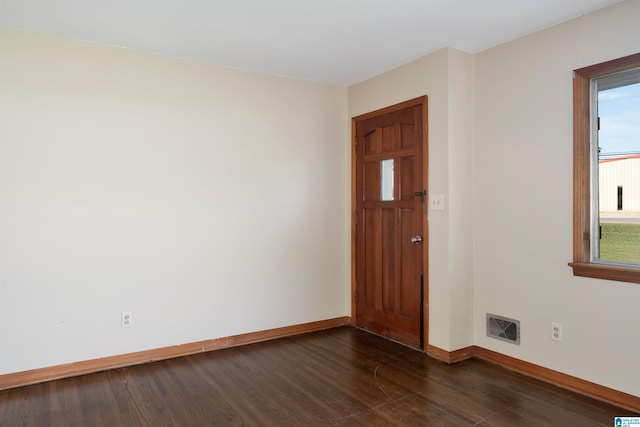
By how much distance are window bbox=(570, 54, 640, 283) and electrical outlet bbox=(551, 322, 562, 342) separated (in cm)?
39

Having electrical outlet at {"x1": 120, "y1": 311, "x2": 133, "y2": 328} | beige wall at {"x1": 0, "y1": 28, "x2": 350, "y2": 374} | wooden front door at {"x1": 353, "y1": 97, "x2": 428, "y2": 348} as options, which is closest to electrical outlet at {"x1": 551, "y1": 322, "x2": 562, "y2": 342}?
wooden front door at {"x1": 353, "y1": 97, "x2": 428, "y2": 348}

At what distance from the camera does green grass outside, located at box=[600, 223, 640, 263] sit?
2533 millimetres

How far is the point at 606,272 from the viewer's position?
8.38ft

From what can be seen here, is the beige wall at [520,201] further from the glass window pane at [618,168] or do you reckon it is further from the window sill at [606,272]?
the glass window pane at [618,168]

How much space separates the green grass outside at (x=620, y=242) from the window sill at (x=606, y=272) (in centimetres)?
9

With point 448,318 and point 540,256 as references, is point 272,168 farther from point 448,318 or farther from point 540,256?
point 540,256

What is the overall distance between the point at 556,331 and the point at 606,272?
0.54 metres

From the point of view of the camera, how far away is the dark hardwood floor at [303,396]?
7.80 ft

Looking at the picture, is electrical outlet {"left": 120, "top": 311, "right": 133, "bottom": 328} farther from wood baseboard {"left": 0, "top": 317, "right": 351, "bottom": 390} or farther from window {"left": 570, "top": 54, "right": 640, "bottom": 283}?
window {"left": 570, "top": 54, "right": 640, "bottom": 283}

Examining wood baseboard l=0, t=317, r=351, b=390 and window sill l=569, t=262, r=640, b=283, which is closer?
window sill l=569, t=262, r=640, b=283

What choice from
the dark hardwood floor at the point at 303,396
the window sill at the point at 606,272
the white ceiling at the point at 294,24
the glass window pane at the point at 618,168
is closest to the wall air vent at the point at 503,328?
the dark hardwood floor at the point at 303,396

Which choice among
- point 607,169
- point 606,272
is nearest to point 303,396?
point 606,272

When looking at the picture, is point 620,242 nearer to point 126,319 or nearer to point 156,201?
point 156,201

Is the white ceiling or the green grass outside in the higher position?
the white ceiling
